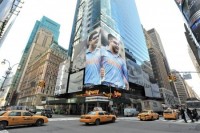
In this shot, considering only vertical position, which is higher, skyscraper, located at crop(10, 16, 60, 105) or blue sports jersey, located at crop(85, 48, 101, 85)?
skyscraper, located at crop(10, 16, 60, 105)

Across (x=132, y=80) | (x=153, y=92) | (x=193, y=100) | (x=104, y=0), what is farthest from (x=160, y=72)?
(x=193, y=100)

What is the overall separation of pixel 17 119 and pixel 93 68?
1261 inches

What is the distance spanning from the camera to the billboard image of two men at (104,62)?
136 feet

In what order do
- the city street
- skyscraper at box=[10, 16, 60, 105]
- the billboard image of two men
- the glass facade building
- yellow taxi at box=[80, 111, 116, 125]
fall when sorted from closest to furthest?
1. the city street
2. yellow taxi at box=[80, 111, 116, 125]
3. the billboard image of two men
4. the glass facade building
5. skyscraper at box=[10, 16, 60, 105]

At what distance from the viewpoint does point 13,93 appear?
124m

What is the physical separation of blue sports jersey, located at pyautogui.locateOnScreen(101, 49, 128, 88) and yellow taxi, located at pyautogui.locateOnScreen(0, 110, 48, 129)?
2737cm

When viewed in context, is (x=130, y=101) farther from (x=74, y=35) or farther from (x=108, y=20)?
(x=74, y=35)

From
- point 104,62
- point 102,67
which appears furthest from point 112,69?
point 102,67

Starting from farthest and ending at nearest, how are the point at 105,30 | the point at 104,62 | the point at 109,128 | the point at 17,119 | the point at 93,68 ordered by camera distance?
the point at 105,30 → the point at 93,68 → the point at 104,62 → the point at 17,119 → the point at 109,128

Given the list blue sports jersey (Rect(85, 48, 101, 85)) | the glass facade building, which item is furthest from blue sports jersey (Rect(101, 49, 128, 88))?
the glass facade building

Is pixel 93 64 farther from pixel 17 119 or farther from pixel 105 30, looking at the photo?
pixel 17 119

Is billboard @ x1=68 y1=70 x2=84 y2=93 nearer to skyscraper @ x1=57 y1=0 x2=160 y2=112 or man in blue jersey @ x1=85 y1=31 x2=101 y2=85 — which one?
skyscraper @ x1=57 y1=0 x2=160 y2=112

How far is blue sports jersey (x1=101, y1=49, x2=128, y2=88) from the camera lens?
41906mm

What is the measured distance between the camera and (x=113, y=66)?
44750mm
